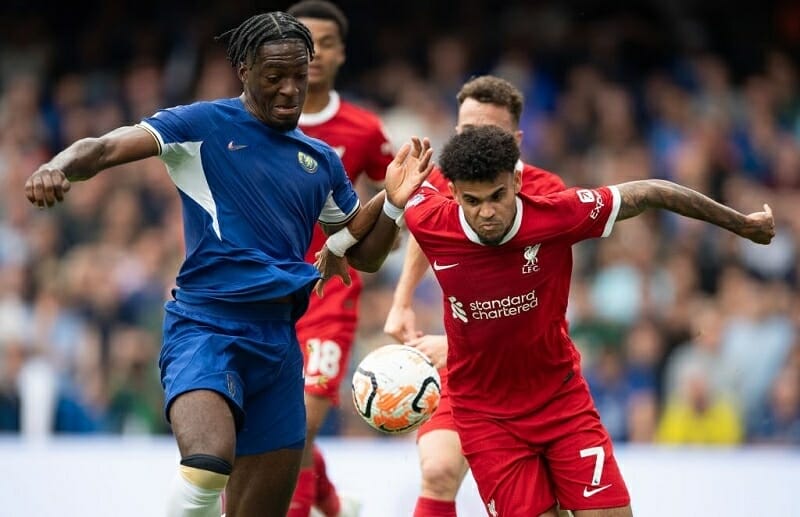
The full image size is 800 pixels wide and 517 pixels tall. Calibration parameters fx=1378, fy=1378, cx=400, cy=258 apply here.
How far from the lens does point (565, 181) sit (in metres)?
13.6

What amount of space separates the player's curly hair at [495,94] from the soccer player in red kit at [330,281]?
1131 mm

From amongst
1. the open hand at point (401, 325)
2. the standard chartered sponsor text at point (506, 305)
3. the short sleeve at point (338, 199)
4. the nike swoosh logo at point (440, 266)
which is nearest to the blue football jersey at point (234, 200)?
the short sleeve at point (338, 199)

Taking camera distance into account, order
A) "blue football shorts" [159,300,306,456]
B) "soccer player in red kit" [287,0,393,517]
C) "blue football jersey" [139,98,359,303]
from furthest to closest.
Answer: "soccer player in red kit" [287,0,393,517]
"blue football jersey" [139,98,359,303]
"blue football shorts" [159,300,306,456]

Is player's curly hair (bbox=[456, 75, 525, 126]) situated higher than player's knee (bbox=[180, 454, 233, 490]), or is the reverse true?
player's curly hair (bbox=[456, 75, 525, 126])

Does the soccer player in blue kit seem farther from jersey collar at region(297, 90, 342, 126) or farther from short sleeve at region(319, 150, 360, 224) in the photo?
jersey collar at region(297, 90, 342, 126)

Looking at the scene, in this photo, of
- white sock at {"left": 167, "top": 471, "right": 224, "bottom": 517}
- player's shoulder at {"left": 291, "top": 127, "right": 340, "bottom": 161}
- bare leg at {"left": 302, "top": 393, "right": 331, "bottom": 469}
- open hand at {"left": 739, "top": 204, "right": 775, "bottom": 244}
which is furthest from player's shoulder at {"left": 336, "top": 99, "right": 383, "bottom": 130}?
white sock at {"left": 167, "top": 471, "right": 224, "bottom": 517}

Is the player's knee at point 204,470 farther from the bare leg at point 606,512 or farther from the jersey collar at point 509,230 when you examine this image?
the bare leg at point 606,512

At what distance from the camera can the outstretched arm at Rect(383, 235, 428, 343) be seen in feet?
23.2

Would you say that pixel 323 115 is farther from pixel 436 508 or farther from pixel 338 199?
pixel 436 508

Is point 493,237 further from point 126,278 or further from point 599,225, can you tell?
point 126,278

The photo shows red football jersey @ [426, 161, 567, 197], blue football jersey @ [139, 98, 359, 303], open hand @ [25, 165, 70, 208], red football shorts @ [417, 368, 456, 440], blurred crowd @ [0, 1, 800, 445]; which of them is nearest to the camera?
open hand @ [25, 165, 70, 208]

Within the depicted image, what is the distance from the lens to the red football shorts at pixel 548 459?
612 cm

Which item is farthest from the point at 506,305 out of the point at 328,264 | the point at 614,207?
the point at 328,264

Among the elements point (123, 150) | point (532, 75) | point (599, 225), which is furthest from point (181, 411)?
point (532, 75)
